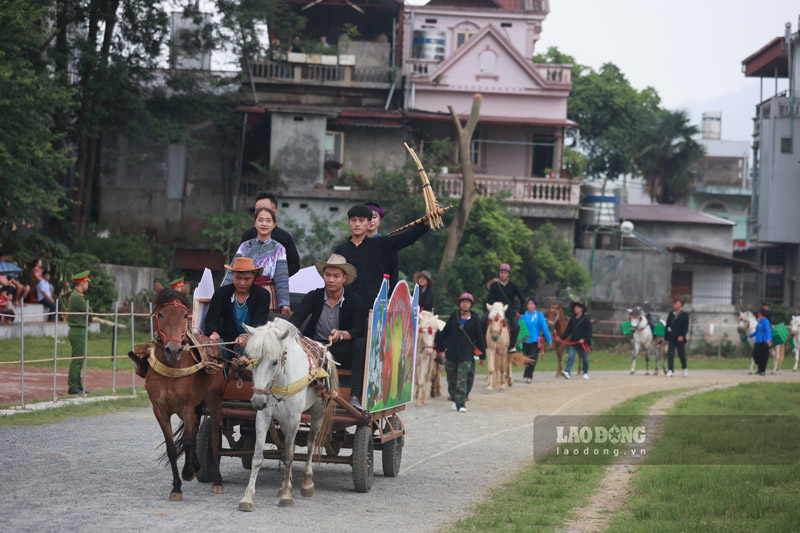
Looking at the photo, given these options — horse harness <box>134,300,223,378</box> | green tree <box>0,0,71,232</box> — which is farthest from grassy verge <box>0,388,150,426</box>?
green tree <box>0,0,71,232</box>

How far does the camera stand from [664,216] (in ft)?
168

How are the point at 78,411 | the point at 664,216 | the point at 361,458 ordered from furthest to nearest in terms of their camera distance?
the point at 664,216, the point at 78,411, the point at 361,458

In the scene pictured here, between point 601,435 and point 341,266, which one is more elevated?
point 341,266

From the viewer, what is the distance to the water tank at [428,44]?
4656 centimetres

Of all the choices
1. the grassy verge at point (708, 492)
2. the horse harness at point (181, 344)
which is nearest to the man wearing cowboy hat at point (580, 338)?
the grassy verge at point (708, 492)

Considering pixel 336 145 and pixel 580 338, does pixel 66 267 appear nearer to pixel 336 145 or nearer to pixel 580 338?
pixel 336 145

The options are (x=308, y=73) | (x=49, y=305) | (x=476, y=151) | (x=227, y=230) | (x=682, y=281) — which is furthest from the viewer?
(x=682, y=281)

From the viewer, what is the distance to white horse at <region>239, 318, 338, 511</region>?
871 centimetres

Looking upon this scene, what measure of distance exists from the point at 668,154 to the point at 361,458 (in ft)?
181

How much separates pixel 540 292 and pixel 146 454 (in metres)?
30.8

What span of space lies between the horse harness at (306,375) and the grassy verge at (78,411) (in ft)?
21.6

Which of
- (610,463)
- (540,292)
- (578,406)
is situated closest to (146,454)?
(610,463)

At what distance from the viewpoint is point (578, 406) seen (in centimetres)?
1933

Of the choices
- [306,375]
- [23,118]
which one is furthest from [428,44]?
[306,375]
